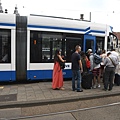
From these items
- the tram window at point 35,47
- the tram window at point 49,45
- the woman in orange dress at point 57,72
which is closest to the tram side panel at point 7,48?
the tram window at point 35,47

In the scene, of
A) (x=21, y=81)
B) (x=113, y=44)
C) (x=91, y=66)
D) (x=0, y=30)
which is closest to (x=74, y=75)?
(x=91, y=66)

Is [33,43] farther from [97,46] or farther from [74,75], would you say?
[97,46]

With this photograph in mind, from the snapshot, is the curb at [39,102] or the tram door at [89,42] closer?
the curb at [39,102]

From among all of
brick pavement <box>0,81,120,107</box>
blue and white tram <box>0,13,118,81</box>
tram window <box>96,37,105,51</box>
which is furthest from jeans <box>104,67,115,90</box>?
tram window <box>96,37,105,51</box>

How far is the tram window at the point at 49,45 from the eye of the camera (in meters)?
8.32

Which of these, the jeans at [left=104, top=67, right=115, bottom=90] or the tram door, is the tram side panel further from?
the jeans at [left=104, top=67, right=115, bottom=90]

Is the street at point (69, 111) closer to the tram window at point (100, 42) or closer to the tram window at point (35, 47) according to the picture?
the tram window at point (35, 47)

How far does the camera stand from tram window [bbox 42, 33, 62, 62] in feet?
27.3

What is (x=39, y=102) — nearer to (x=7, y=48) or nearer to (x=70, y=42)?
(x=7, y=48)

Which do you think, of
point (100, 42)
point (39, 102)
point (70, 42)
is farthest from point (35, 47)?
point (100, 42)

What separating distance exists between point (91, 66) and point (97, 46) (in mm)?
2727

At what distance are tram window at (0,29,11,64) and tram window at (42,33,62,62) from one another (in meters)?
1.53

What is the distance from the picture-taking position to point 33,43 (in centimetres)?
811

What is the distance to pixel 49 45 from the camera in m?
8.43
